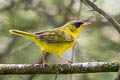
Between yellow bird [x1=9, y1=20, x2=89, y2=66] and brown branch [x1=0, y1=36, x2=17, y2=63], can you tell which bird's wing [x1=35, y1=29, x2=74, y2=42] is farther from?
brown branch [x1=0, y1=36, x2=17, y2=63]

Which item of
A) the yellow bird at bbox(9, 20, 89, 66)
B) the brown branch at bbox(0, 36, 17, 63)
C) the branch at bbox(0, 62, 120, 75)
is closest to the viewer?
the branch at bbox(0, 62, 120, 75)

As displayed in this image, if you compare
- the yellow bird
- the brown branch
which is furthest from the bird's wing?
the brown branch

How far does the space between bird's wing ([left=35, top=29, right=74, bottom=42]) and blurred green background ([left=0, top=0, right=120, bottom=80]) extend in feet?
3.30

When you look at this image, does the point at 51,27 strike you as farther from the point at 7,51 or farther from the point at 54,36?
the point at 54,36

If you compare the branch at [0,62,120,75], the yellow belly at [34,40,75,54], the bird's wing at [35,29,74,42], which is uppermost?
the bird's wing at [35,29,74,42]

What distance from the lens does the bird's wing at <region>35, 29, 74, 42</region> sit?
4105mm

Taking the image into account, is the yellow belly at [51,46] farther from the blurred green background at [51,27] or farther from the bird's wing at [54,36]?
the blurred green background at [51,27]

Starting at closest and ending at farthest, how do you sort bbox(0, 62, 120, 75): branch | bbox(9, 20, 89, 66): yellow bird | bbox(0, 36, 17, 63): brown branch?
1. bbox(0, 62, 120, 75): branch
2. bbox(9, 20, 89, 66): yellow bird
3. bbox(0, 36, 17, 63): brown branch

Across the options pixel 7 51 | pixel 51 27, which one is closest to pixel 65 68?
pixel 7 51

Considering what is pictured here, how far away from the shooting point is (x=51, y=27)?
19.5 ft

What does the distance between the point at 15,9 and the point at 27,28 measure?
530 millimetres

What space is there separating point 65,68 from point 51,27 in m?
2.36

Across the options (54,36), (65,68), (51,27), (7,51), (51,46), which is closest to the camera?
(65,68)

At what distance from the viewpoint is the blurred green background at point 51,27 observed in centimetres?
543
